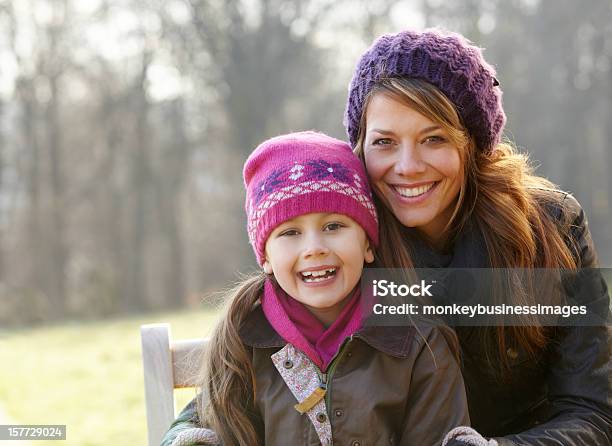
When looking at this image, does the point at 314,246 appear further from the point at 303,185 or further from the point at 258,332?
the point at 258,332

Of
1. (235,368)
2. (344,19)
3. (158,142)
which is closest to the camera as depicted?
(235,368)

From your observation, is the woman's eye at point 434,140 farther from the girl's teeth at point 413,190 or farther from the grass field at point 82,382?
the grass field at point 82,382

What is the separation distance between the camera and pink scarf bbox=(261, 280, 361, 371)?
2035 millimetres

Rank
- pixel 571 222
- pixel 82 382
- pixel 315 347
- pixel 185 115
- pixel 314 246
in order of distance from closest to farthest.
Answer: pixel 314 246 → pixel 315 347 → pixel 571 222 → pixel 82 382 → pixel 185 115

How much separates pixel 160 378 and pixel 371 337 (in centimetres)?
63

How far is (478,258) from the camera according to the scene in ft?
6.99

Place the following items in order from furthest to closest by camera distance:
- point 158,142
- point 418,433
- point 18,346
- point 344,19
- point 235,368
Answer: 1. point 158,142
2. point 344,19
3. point 18,346
4. point 235,368
5. point 418,433

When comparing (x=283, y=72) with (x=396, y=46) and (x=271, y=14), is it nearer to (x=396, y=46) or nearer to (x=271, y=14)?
(x=271, y=14)

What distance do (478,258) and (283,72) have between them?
15054 mm

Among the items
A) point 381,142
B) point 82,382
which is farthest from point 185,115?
point 381,142

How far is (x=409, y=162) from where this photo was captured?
208 centimetres

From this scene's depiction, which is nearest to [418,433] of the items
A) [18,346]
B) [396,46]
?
[396,46]

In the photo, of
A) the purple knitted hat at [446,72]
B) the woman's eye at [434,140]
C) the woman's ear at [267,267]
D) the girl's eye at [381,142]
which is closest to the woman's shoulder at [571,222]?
the purple knitted hat at [446,72]

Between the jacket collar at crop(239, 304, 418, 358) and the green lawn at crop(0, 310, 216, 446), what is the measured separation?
5.41ft
